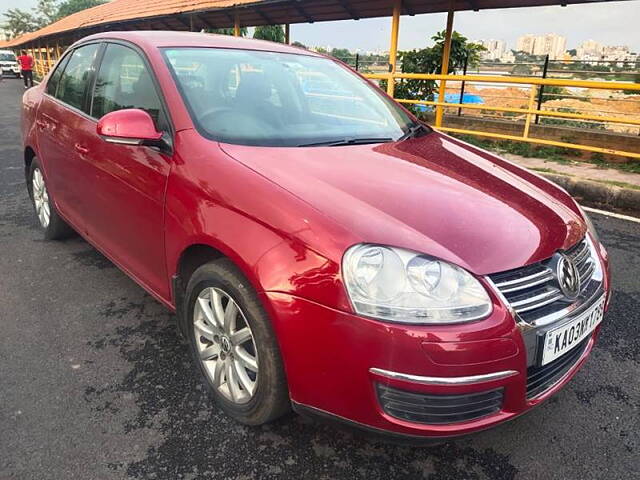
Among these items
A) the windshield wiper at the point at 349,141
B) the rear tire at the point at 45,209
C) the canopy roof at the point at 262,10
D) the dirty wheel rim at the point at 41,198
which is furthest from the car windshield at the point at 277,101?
the canopy roof at the point at 262,10

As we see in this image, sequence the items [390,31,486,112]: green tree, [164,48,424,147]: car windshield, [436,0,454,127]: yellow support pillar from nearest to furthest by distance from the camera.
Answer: [164,48,424,147]: car windshield < [436,0,454,127]: yellow support pillar < [390,31,486,112]: green tree

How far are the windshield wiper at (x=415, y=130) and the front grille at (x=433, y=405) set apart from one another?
59.7 inches

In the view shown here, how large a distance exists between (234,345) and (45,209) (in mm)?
2905

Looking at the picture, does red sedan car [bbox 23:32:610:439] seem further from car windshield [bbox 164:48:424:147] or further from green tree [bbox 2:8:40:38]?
green tree [bbox 2:8:40:38]

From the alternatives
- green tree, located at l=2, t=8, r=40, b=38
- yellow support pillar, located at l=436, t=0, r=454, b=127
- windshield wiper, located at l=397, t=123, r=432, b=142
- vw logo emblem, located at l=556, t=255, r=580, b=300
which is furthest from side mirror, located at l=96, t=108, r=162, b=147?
green tree, located at l=2, t=8, r=40, b=38

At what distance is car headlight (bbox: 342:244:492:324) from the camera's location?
1.58 metres

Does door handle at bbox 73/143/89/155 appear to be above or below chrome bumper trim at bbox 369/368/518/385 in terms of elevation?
above

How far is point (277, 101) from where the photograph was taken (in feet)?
8.58

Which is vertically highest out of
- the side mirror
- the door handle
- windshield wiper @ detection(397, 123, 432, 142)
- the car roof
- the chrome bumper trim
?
the car roof

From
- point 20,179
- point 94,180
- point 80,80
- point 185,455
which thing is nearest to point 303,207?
point 185,455

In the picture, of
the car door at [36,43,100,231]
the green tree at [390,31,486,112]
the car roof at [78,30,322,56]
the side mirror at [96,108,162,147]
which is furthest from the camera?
the green tree at [390,31,486,112]

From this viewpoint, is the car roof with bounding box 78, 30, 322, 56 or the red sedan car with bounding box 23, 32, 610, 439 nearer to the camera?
the red sedan car with bounding box 23, 32, 610, 439

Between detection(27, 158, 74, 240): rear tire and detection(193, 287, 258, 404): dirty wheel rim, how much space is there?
226 cm

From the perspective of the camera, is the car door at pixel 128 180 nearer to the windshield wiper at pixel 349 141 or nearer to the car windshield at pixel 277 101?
the car windshield at pixel 277 101
